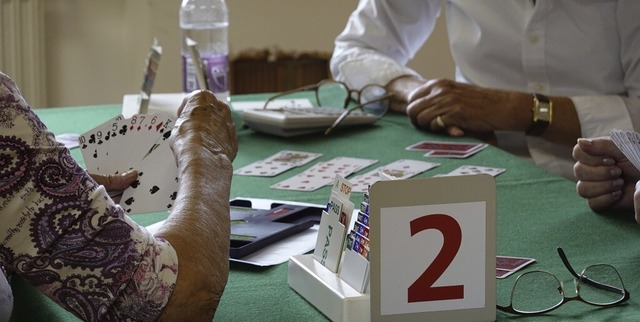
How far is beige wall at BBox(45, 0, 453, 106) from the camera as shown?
443 centimetres

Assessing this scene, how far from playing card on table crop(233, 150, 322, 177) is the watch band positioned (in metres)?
0.57

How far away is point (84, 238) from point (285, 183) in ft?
3.09

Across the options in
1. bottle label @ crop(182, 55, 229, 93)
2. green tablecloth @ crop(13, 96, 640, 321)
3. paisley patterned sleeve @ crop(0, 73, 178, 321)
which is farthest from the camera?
bottle label @ crop(182, 55, 229, 93)

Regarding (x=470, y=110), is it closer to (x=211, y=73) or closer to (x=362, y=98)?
(x=362, y=98)

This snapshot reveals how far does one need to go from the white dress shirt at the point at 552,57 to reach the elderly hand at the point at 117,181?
130 centimetres

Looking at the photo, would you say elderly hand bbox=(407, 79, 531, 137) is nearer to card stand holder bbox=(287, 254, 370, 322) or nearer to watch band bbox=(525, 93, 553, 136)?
watch band bbox=(525, 93, 553, 136)

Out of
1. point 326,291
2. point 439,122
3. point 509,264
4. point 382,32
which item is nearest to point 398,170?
point 439,122

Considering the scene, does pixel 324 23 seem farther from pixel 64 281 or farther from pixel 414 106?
pixel 64 281

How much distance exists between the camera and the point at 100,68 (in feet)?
14.8

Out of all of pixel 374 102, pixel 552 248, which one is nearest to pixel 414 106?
pixel 374 102

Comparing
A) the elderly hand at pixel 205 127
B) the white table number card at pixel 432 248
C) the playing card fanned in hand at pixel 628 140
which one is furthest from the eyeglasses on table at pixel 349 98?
the white table number card at pixel 432 248

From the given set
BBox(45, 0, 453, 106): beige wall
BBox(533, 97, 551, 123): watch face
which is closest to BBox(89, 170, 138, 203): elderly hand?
BBox(533, 97, 551, 123): watch face

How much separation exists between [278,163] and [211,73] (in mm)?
571

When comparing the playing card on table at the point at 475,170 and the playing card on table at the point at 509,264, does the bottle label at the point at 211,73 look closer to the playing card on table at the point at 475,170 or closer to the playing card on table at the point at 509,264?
the playing card on table at the point at 475,170
